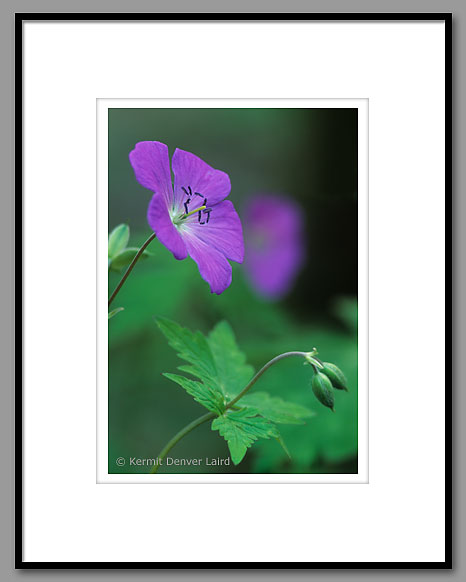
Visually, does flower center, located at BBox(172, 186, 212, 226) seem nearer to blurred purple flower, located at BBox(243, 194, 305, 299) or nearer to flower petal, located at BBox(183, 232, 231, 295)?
flower petal, located at BBox(183, 232, 231, 295)

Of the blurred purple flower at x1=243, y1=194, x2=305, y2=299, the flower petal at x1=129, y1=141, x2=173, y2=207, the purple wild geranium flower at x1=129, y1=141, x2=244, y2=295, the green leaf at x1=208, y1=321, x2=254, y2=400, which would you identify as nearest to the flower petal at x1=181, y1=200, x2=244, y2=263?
the purple wild geranium flower at x1=129, y1=141, x2=244, y2=295

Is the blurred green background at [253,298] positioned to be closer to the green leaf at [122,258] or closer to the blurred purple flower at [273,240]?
the blurred purple flower at [273,240]

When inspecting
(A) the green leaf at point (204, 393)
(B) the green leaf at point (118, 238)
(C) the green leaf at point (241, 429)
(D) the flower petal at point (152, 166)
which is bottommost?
(C) the green leaf at point (241, 429)

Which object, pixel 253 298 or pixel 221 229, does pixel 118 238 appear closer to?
pixel 221 229

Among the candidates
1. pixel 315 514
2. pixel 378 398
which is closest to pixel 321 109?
pixel 378 398

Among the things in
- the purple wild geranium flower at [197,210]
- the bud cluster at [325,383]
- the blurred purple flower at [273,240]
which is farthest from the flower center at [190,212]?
the blurred purple flower at [273,240]

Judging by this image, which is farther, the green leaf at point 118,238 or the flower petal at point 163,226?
the green leaf at point 118,238

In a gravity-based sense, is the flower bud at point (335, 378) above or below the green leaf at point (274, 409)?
above

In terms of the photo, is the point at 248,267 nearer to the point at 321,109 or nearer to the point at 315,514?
the point at 321,109
